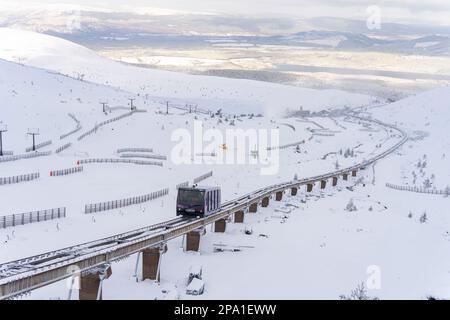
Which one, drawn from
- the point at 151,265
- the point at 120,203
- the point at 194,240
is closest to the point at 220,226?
the point at 194,240

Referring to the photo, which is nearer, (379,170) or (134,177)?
(134,177)

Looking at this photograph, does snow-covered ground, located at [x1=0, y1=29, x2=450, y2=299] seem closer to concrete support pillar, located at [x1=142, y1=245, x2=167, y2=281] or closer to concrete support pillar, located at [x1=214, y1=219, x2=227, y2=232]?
concrete support pillar, located at [x1=142, y1=245, x2=167, y2=281]

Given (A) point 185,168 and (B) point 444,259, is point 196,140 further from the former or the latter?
(B) point 444,259

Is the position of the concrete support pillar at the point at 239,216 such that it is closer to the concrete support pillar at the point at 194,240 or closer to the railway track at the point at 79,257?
the railway track at the point at 79,257

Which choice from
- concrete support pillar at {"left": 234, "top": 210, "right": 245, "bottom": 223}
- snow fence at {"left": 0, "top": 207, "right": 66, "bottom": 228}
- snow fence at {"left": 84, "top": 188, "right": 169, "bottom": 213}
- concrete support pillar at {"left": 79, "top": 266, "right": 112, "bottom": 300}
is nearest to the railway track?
concrete support pillar at {"left": 79, "top": 266, "right": 112, "bottom": 300}

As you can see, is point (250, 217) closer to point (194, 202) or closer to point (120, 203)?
point (120, 203)

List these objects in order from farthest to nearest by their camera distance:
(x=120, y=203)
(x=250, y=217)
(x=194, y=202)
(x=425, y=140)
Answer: (x=425, y=140) → (x=250, y=217) → (x=120, y=203) → (x=194, y=202)

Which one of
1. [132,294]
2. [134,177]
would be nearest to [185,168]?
[134,177]
